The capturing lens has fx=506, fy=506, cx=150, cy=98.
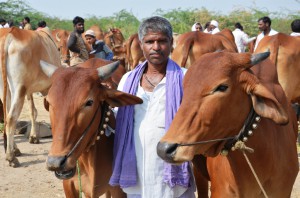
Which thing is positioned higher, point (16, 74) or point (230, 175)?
point (230, 175)

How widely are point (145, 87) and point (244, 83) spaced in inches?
28.5

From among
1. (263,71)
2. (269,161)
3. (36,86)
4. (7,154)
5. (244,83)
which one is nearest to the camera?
(244,83)

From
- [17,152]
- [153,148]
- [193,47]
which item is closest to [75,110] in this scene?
[153,148]

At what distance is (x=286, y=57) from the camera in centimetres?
745

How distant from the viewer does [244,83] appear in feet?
9.66

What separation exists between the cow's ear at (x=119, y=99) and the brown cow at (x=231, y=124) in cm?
42

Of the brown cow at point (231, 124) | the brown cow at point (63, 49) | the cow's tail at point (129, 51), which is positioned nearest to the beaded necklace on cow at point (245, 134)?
the brown cow at point (231, 124)

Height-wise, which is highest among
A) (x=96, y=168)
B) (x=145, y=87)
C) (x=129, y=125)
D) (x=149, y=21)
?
(x=149, y=21)

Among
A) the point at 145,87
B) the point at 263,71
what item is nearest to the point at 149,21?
the point at 145,87

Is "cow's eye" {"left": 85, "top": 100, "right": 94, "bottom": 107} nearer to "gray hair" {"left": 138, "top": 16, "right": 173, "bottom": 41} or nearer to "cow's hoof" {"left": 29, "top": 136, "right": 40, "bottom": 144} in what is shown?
"gray hair" {"left": 138, "top": 16, "right": 173, "bottom": 41}

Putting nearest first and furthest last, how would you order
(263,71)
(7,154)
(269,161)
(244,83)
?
1. (244,83)
2. (269,161)
3. (263,71)
4. (7,154)

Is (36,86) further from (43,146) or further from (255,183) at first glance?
(255,183)

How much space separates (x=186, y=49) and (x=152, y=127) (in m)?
5.32

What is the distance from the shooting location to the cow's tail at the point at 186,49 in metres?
8.26
